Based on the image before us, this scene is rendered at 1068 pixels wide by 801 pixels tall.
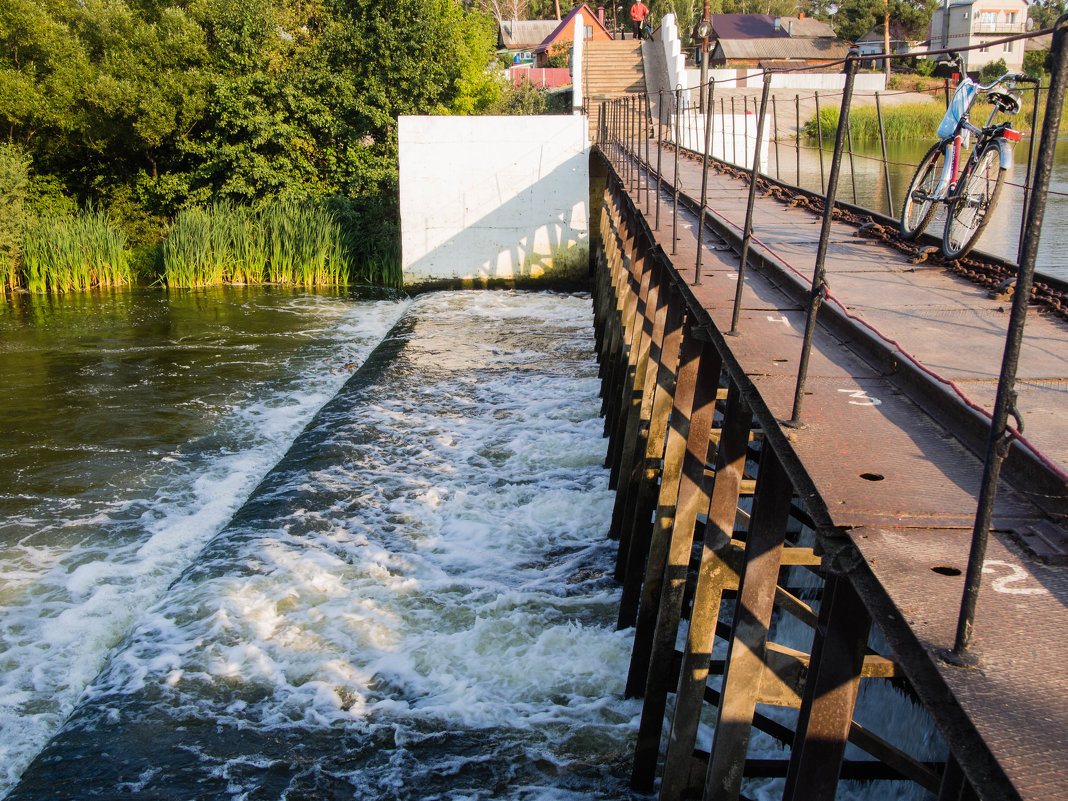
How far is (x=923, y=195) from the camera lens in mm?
6219

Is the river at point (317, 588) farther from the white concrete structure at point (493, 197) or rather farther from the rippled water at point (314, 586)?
the white concrete structure at point (493, 197)

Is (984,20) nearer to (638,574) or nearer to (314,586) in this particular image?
(638,574)

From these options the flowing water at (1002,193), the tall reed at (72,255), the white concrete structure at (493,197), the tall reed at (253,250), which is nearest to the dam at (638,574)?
the flowing water at (1002,193)

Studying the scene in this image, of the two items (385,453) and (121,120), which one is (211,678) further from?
(121,120)

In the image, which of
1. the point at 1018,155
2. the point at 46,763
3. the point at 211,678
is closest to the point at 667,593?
the point at 211,678

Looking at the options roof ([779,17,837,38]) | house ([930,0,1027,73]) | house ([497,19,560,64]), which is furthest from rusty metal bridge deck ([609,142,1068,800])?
house ([497,19,560,64])

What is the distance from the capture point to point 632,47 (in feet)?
92.7

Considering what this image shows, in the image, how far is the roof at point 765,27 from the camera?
6156 centimetres

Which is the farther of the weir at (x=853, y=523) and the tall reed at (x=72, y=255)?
the tall reed at (x=72, y=255)

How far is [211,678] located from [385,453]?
418cm

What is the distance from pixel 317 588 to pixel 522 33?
6839cm

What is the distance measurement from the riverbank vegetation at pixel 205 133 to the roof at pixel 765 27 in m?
44.8

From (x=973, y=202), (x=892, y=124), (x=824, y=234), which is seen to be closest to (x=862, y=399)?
(x=824, y=234)

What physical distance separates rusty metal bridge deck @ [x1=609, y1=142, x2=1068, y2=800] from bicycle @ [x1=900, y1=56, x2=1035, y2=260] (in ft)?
1.08
